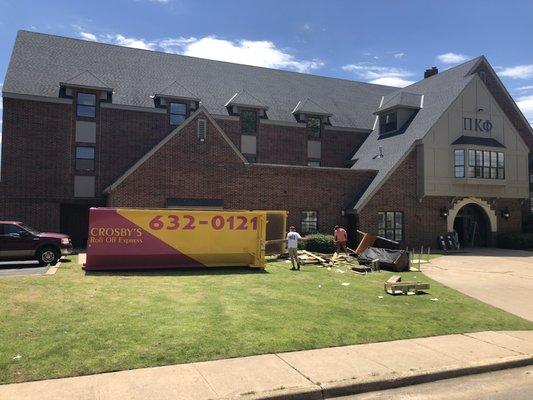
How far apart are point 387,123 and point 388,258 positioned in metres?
16.7

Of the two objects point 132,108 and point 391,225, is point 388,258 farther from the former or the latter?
point 132,108

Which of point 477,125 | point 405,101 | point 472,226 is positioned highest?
point 405,101

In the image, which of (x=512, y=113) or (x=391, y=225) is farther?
(x=512, y=113)

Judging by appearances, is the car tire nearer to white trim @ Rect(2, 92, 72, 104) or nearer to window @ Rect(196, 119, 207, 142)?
window @ Rect(196, 119, 207, 142)

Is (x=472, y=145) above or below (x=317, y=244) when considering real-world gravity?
above

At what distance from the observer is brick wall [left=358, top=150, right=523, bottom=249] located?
2858cm

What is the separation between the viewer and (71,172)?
2823 cm

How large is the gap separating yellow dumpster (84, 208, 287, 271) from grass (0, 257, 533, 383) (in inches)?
39.5

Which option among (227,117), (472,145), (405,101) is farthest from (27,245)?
(472,145)

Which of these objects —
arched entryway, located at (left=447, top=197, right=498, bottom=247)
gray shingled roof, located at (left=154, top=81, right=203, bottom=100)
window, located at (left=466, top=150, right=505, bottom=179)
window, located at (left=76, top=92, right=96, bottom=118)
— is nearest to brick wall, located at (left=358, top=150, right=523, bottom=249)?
window, located at (left=466, top=150, right=505, bottom=179)

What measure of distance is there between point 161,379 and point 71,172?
24082 millimetres

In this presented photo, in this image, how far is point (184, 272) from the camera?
17031 mm

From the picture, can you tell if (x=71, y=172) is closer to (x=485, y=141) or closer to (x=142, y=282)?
(x=142, y=282)

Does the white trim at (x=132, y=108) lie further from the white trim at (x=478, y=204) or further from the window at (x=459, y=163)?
the white trim at (x=478, y=204)
